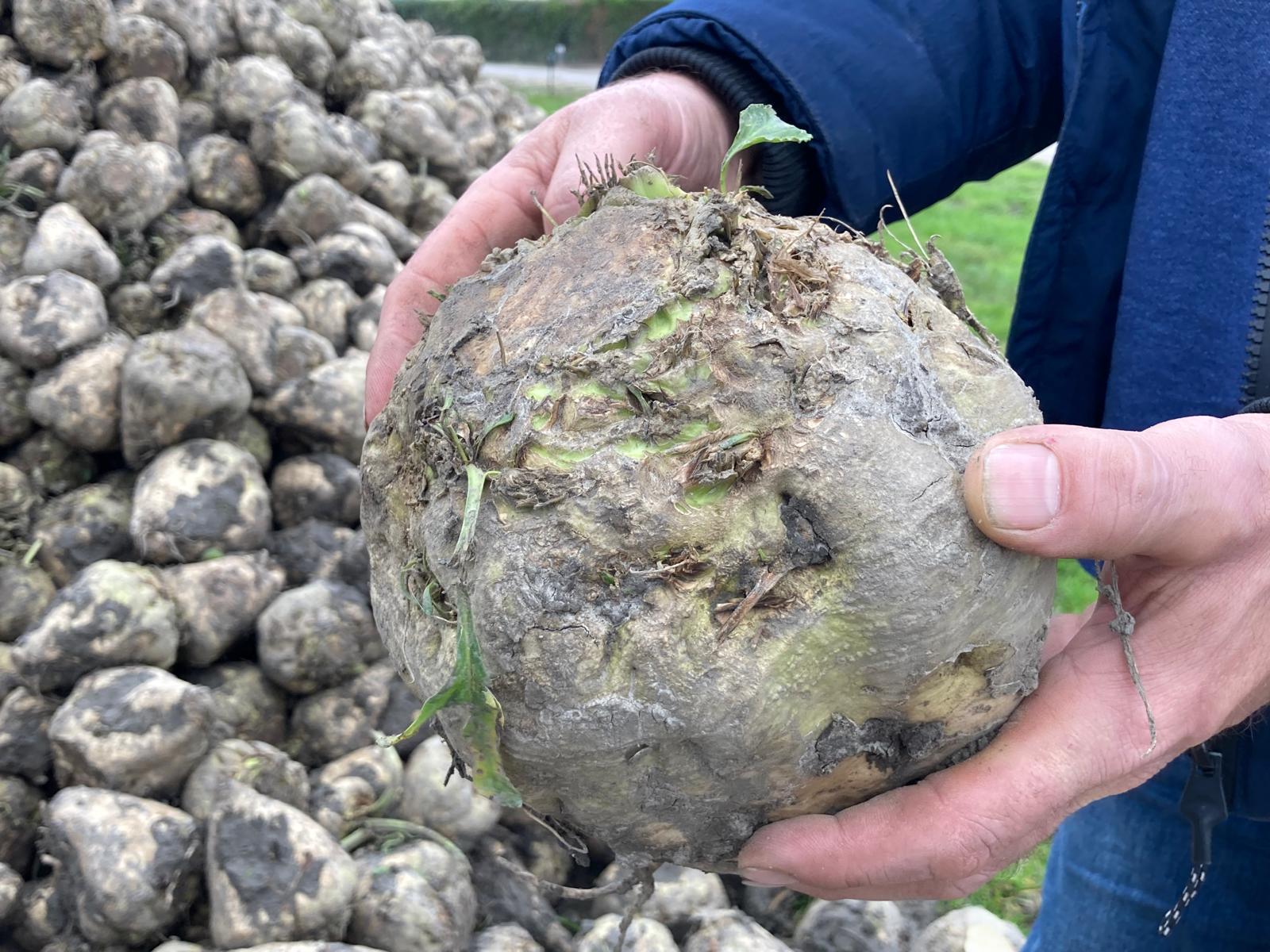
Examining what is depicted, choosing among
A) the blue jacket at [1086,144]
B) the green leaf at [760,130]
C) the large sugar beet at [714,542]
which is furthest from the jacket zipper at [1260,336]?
the green leaf at [760,130]

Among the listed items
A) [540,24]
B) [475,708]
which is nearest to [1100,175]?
[475,708]

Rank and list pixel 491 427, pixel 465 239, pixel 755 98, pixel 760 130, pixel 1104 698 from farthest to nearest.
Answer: pixel 755 98
pixel 465 239
pixel 760 130
pixel 1104 698
pixel 491 427

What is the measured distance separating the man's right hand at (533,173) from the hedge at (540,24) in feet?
73.0

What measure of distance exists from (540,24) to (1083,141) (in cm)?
2356

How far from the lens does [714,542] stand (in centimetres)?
167

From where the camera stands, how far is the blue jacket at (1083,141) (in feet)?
7.37

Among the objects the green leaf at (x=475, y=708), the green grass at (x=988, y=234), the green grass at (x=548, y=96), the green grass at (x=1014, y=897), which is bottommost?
the green grass at (x=548, y=96)

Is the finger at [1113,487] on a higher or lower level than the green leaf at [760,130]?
lower

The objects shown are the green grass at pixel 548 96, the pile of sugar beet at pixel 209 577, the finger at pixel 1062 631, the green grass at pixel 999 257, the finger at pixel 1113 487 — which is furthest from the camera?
the green grass at pixel 548 96

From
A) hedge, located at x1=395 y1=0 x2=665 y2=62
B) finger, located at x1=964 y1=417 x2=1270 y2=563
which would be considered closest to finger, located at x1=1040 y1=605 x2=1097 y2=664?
finger, located at x1=964 y1=417 x2=1270 y2=563

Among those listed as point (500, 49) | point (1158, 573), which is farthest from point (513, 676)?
point (500, 49)

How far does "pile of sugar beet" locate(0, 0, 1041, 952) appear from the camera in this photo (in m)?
2.86

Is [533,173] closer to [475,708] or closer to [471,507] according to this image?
[471,507]

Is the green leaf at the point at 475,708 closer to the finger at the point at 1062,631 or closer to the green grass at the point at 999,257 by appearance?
the finger at the point at 1062,631
